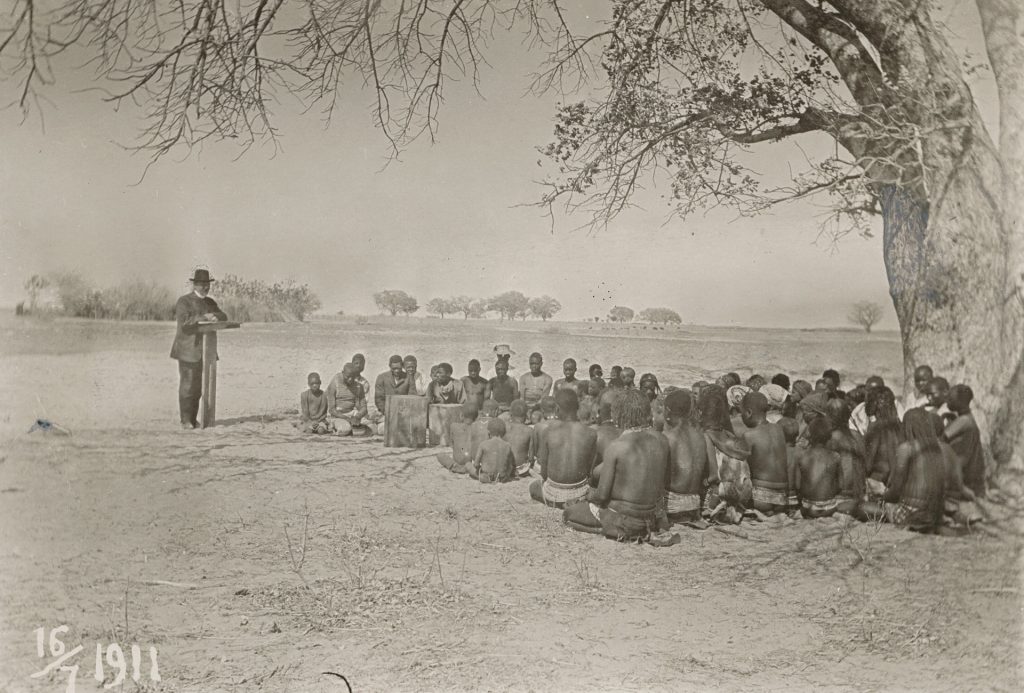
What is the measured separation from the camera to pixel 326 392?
5.04 metres

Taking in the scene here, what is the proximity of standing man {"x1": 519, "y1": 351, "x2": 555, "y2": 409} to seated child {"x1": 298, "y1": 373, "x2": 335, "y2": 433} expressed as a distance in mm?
1316

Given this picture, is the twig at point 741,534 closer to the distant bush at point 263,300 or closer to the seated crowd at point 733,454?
the seated crowd at point 733,454

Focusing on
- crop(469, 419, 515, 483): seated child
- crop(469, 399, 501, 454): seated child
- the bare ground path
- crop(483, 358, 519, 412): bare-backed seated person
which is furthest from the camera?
crop(483, 358, 519, 412): bare-backed seated person

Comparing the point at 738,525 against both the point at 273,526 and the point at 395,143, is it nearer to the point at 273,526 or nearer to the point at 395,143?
the point at 273,526

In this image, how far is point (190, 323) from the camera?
4.25 meters

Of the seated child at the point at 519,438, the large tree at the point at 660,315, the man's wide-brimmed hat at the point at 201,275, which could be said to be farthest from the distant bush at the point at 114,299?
the large tree at the point at 660,315

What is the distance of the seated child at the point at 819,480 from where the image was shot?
4359mm

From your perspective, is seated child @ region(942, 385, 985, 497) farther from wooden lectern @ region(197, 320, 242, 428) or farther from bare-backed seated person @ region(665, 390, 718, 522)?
wooden lectern @ region(197, 320, 242, 428)

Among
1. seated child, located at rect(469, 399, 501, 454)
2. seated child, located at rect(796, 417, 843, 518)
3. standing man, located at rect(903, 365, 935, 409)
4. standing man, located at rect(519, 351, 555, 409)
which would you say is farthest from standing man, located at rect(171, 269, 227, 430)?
standing man, located at rect(903, 365, 935, 409)

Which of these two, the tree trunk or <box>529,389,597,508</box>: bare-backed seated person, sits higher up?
the tree trunk

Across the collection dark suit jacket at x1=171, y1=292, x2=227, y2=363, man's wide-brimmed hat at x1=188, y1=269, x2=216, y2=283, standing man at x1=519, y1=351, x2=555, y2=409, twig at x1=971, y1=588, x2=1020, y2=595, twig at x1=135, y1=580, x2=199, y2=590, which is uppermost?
man's wide-brimmed hat at x1=188, y1=269, x2=216, y2=283

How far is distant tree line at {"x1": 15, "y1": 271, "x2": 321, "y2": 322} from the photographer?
414cm

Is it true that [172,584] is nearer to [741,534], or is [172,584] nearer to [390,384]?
[390,384]

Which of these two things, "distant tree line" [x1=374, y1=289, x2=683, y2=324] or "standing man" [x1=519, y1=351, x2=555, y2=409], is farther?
"standing man" [x1=519, y1=351, x2=555, y2=409]
